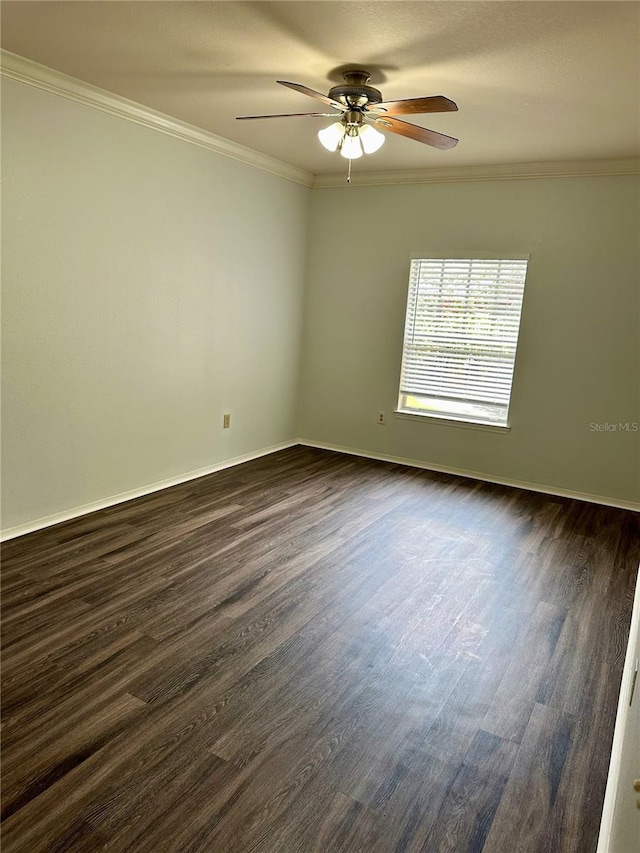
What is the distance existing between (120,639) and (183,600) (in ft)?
1.29

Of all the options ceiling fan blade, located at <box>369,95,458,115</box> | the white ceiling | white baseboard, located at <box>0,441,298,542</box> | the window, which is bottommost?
white baseboard, located at <box>0,441,298,542</box>

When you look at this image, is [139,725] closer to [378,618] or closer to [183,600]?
[183,600]

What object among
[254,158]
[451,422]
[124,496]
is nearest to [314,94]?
[254,158]

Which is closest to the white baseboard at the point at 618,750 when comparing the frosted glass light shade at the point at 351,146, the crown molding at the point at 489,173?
the frosted glass light shade at the point at 351,146

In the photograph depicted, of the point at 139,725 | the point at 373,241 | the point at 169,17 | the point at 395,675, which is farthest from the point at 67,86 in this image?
the point at 395,675

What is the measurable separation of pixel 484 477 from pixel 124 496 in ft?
9.77

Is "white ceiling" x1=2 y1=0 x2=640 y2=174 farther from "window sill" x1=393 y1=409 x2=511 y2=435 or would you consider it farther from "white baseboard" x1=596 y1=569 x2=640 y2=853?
"white baseboard" x1=596 y1=569 x2=640 y2=853

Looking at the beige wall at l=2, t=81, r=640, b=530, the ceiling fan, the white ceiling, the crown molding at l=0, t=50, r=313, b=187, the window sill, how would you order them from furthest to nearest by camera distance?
the window sill
the beige wall at l=2, t=81, r=640, b=530
the crown molding at l=0, t=50, r=313, b=187
the ceiling fan
the white ceiling

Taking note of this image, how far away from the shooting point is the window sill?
16.4 feet

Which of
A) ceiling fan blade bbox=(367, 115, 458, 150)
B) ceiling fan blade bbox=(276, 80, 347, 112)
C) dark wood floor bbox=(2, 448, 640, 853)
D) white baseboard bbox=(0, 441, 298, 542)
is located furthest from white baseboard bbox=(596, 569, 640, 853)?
white baseboard bbox=(0, 441, 298, 542)

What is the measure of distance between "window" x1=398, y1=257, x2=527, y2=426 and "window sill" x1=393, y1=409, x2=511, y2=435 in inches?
1.3

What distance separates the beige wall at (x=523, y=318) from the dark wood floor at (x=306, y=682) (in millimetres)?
1016

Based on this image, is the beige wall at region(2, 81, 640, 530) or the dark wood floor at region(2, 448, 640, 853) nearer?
the dark wood floor at region(2, 448, 640, 853)

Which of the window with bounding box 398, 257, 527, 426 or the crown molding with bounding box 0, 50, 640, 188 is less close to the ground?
the crown molding with bounding box 0, 50, 640, 188
